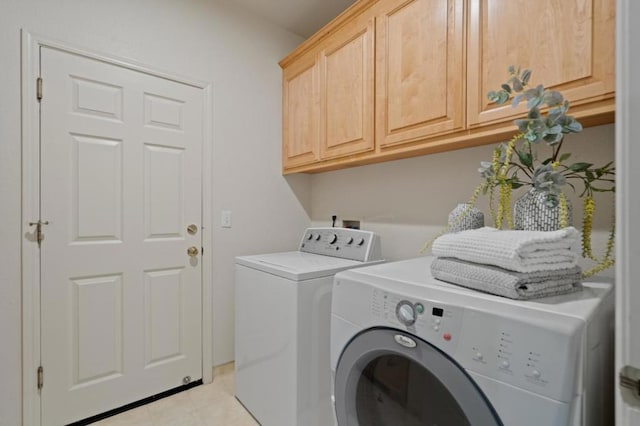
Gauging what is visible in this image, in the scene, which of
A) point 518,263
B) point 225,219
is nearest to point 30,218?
point 225,219

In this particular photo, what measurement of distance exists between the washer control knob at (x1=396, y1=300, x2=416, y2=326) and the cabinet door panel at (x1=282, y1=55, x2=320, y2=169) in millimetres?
1312

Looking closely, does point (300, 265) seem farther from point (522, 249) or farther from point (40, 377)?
point (40, 377)

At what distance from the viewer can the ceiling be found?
6.79ft

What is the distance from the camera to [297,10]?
2.14 m

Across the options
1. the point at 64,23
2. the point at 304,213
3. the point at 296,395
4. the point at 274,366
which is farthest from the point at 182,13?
the point at 296,395

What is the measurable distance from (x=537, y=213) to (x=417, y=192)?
2.71 feet

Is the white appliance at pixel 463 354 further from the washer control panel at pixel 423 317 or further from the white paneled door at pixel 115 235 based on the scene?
the white paneled door at pixel 115 235

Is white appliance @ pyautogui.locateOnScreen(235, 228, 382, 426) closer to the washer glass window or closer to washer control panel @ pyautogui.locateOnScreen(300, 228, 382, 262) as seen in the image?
washer control panel @ pyautogui.locateOnScreen(300, 228, 382, 262)

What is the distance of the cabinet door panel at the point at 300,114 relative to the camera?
202cm

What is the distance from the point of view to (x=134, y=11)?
1.76 meters

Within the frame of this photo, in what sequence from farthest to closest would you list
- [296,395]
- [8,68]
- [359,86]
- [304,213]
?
[304,213], [359,86], [8,68], [296,395]

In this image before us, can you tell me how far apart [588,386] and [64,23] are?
2.45 metres

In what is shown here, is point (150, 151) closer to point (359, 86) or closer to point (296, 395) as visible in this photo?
point (359, 86)

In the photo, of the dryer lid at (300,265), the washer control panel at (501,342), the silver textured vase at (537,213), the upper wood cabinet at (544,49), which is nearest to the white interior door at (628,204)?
the washer control panel at (501,342)
